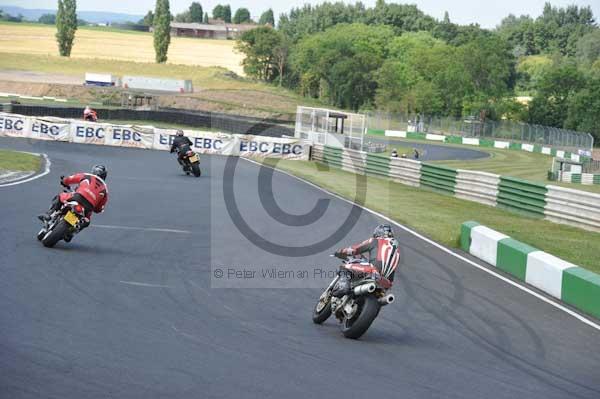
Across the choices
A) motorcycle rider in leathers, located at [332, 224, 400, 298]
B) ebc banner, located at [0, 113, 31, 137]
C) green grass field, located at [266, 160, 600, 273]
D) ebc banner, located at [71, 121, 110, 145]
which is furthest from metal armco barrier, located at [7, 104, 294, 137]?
motorcycle rider in leathers, located at [332, 224, 400, 298]

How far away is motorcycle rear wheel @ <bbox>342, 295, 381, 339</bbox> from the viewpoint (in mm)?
9516

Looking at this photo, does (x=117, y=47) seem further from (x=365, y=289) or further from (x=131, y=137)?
(x=365, y=289)

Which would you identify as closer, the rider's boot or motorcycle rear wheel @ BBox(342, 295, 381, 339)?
motorcycle rear wheel @ BBox(342, 295, 381, 339)

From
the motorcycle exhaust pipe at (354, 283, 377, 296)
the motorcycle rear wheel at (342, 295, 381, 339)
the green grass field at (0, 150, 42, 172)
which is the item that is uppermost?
the motorcycle exhaust pipe at (354, 283, 377, 296)

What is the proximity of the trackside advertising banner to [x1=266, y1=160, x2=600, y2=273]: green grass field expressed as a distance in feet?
27.2

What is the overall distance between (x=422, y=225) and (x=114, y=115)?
4161cm

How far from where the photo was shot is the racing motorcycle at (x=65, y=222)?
14.1 m

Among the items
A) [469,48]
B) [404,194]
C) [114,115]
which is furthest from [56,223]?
[469,48]

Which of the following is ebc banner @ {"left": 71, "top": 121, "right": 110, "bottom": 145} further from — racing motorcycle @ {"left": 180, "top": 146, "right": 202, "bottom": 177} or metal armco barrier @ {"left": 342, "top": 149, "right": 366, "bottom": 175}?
racing motorcycle @ {"left": 180, "top": 146, "right": 202, "bottom": 177}

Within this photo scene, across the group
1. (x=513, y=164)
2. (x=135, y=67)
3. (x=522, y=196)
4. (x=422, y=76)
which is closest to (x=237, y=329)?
(x=522, y=196)

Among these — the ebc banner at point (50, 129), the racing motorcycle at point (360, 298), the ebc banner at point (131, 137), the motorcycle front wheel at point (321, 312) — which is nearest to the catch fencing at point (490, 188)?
the ebc banner at point (131, 137)

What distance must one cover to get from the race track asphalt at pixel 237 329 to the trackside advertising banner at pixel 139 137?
945 inches

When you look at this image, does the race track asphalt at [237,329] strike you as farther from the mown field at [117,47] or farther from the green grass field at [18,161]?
the mown field at [117,47]

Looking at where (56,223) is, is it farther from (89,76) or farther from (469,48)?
(469,48)
